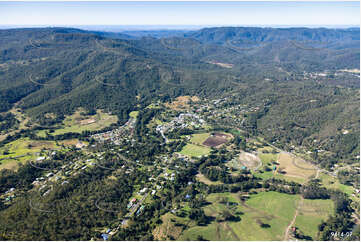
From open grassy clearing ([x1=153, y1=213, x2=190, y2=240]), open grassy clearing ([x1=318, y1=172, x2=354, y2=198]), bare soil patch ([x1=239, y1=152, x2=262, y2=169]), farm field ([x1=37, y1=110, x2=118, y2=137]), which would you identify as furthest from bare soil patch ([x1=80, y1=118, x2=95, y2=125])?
open grassy clearing ([x1=318, y1=172, x2=354, y2=198])

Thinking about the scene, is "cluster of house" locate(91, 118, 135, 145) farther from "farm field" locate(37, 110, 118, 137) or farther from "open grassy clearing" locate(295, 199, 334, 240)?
"open grassy clearing" locate(295, 199, 334, 240)

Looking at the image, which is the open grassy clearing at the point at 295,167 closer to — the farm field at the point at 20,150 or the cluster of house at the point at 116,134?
the cluster of house at the point at 116,134

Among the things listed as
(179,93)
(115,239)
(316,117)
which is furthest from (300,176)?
(179,93)

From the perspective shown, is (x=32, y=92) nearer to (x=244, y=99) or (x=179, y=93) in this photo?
(x=179, y=93)

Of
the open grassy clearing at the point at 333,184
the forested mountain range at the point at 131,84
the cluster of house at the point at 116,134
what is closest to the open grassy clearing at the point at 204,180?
the open grassy clearing at the point at 333,184

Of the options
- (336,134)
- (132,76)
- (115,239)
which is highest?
(132,76)
